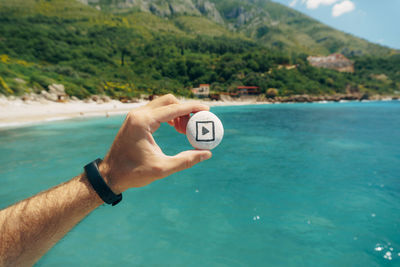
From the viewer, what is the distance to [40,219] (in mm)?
1560

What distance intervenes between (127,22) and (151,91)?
7755 centimetres

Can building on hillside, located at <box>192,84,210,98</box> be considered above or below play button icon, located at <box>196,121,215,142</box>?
below

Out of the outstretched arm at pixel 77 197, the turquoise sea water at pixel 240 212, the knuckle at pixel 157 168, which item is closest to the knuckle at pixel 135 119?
the outstretched arm at pixel 77 197

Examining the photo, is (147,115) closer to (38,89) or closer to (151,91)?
(38,89)

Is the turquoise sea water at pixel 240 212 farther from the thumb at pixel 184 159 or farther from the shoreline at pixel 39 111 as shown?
the shoreline at pixel 39 111

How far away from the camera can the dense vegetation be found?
57.3 metres

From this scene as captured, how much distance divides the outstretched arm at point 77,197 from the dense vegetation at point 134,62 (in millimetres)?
42729

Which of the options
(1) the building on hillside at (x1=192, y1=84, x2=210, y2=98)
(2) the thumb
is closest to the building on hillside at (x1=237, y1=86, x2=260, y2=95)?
(1) the building on hillside at (x1=192, y1=84, x2=210, y2=98)

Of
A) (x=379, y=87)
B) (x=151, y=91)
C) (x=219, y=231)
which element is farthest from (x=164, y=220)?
(x=379, y=87)

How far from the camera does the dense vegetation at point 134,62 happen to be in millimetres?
57266

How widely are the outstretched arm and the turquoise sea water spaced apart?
3.86 meters

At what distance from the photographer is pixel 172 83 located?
73.9m

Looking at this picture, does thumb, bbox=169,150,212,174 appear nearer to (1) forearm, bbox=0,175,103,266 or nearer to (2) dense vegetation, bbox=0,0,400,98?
(1) forearm, bbox=0,175,103,266

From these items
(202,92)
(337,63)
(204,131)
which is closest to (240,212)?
(204,131)
